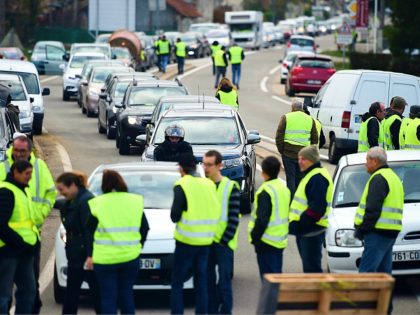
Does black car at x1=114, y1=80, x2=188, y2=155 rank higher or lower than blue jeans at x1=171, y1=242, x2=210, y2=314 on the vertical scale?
lower

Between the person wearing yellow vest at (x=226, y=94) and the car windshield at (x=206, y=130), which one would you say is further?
the person wearing yellow vest at (x=226, y=94)

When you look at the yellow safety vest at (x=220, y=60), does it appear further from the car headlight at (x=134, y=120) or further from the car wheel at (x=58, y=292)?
the car wheel at (x=58, y=292)

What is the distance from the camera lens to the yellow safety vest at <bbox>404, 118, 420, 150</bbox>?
2019 cm

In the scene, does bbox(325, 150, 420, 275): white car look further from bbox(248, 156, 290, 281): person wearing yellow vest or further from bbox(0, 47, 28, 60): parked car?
bbox(0, 47, 28, 60): parked car

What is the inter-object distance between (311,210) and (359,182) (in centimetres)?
291

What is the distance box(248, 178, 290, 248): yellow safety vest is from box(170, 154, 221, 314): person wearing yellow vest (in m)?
0.46

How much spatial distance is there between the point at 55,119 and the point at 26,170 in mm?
26168

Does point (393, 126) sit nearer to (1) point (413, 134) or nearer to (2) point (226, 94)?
(1) point (413, 134)

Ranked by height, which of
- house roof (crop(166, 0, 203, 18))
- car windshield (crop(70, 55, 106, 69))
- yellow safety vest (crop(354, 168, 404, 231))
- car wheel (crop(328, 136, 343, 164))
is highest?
yellow safety vest (crop(354, 168, 404, 231))

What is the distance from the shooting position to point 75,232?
12.1 m

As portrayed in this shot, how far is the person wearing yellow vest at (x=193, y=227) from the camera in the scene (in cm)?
1217

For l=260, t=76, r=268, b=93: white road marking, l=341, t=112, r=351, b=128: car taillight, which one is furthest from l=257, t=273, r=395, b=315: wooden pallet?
l=260, t=76, r=268, b=93: white road marking

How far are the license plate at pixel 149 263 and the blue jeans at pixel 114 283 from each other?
76.8 inches

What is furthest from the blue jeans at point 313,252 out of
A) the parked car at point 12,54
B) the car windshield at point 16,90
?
the parked car at point 12,54
